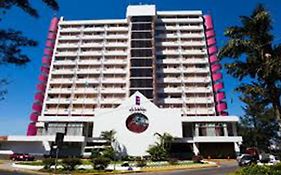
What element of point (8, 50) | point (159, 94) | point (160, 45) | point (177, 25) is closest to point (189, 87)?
point (159, 94)

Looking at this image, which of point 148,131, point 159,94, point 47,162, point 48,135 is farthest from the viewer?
point 159,94

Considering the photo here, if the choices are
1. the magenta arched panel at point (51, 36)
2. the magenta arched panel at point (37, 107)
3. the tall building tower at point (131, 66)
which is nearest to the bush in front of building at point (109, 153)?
the tall building tower at point (131, 66)

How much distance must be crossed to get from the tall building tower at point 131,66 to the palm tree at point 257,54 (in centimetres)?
5107

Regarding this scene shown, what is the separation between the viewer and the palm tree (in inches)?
904

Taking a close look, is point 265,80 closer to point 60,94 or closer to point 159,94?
point 159,94

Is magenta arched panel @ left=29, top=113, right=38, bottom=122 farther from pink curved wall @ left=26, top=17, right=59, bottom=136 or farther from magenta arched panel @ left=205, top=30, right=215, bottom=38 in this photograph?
magenta arched panel @ left=205, top=30, right=215, bottom=38

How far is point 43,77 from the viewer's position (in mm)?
88188

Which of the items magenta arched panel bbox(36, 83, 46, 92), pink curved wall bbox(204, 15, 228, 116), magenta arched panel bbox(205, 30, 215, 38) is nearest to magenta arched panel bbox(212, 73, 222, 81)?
pink curved wall bbox(204, 15, 228, 116)

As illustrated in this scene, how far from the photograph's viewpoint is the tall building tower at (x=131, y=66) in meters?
80.3

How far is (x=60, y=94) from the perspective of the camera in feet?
274

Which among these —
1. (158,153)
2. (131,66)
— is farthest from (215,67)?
(158,153)

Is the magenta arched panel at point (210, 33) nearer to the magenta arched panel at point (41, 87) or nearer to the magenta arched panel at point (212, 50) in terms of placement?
the magenta arched panel at point (212, 50)

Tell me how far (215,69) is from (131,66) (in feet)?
77.9

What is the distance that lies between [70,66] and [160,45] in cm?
2685
